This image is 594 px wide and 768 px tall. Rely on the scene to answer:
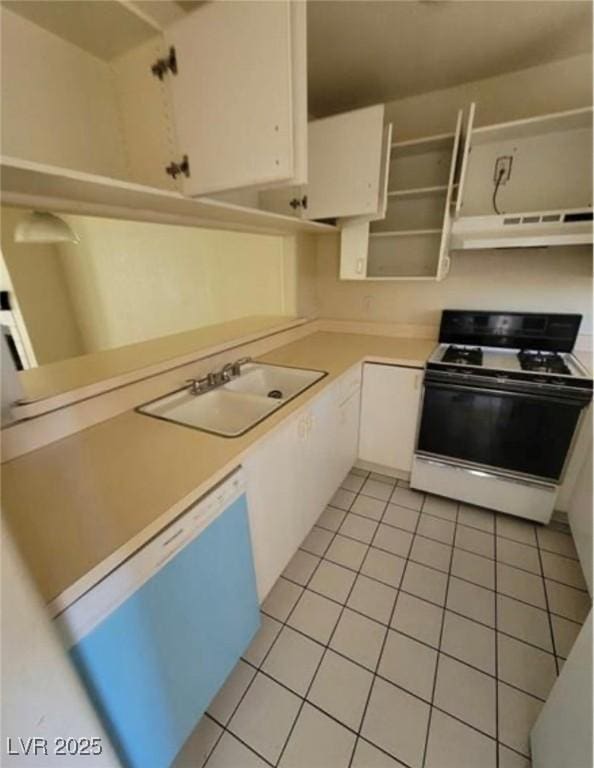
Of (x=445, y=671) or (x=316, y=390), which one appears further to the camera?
(x=316, y=390)

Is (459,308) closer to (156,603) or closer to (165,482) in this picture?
(165,482)

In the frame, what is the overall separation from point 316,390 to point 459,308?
137cm

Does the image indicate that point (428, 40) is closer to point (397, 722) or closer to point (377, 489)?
point (377, 489)

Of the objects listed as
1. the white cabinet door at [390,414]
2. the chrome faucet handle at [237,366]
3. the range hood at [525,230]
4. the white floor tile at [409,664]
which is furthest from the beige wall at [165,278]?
the white floor tile at [409,664]

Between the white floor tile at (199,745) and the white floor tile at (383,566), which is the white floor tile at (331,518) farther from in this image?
the white floor tile at (199,745)

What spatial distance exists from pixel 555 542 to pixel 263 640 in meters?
1.61

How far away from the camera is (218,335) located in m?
1.95

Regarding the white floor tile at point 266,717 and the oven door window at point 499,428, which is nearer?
the white floor tile at point 266,717

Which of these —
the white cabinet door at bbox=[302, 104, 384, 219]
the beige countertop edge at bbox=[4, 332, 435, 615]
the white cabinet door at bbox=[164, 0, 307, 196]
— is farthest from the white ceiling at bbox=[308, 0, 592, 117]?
the beige countertop edge at bbox=[4, 332, 435, 615]

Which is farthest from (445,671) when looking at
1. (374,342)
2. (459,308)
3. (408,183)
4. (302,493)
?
(408,183)

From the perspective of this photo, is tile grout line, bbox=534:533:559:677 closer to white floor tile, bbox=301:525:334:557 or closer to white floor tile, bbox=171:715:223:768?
white floor tile, bbox=301:525:334:557

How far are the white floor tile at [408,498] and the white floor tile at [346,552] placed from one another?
0.44 meters

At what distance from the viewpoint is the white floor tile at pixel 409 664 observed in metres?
1.21

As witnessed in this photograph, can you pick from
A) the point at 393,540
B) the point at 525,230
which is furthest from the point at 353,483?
the point at 525,230
